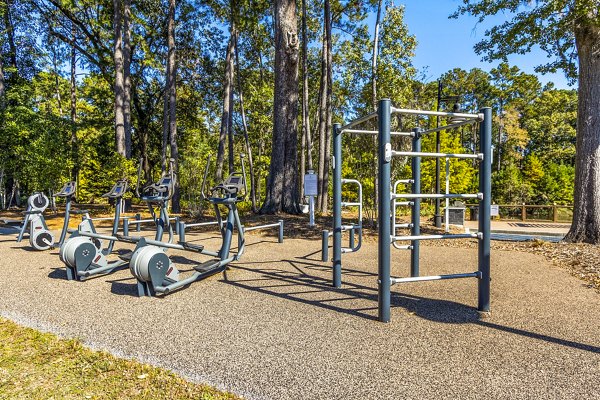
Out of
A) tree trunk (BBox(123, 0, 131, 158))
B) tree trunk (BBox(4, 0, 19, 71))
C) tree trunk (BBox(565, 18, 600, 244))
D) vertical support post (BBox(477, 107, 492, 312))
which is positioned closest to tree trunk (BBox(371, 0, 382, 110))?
tree trunk (BBox(565, 18, 600, 244))

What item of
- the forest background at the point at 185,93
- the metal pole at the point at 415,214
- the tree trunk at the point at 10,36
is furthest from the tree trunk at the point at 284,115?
the tree trunk at the point at 10,36

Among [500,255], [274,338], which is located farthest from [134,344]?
[500,255]

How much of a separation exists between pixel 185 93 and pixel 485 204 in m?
18.8

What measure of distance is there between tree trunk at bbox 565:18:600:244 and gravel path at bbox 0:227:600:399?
273 centimetres

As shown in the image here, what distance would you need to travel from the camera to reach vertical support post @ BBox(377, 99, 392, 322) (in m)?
2.80

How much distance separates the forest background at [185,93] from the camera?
12.5m

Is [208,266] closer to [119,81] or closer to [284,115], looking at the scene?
[284,115]

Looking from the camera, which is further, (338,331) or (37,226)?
(37,226)

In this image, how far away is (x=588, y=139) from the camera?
6.49 m

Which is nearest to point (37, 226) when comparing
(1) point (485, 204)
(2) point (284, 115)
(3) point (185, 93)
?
(2) point (284, 115)

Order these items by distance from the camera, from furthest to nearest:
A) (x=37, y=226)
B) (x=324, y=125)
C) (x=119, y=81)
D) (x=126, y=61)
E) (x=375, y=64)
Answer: (x=324, y=125) < (x=126, y=61) < (x=119, y=81) < (x=375, y=64) < (x=37, y=226)

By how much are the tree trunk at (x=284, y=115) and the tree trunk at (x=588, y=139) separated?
6.52m

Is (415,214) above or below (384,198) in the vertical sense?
below

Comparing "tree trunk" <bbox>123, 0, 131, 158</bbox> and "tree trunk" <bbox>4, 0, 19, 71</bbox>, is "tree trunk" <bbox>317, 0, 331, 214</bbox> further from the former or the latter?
"tree trunk" <bbox>4, 0, 19, 71</bbox>
